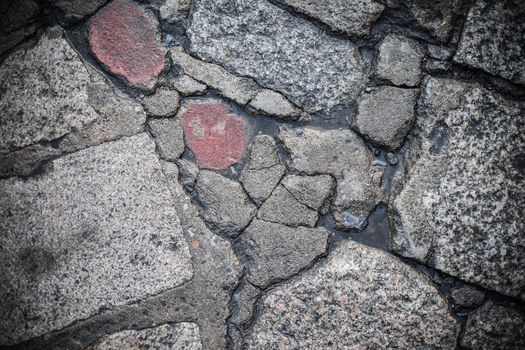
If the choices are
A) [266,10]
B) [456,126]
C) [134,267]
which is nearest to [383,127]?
[456,126]

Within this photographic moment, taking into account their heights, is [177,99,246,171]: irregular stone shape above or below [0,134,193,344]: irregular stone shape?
above

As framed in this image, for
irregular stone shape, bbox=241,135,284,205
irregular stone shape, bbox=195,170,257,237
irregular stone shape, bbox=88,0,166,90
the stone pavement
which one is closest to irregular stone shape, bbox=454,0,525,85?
the stone pavement

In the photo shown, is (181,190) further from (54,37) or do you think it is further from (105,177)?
(54,37)

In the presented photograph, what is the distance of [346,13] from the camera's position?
969 mm

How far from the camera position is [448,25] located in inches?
37.8

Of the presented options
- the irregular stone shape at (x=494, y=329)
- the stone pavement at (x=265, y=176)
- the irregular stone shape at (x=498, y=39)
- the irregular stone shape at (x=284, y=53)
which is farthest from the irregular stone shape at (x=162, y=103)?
the irregular stone shape at (x=494, y=329)

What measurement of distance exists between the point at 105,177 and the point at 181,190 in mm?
187

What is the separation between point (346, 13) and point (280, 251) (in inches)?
23.9

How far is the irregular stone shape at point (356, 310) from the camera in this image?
0.91 metres

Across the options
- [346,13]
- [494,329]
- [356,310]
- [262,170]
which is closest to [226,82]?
[262,170]

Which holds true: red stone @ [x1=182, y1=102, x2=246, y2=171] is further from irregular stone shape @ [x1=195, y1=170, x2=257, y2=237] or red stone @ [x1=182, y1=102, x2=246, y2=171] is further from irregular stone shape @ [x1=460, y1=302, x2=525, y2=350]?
irregular stone shape @ [x1=460, y1=302, x2=525, y2=350]

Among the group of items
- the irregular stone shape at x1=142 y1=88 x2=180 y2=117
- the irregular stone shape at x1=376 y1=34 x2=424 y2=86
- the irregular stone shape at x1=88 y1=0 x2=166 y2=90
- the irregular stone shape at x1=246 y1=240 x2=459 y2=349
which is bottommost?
the irregular stone shape at x1=246 y1=240 x2=459 y2=349

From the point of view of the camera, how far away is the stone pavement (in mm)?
922

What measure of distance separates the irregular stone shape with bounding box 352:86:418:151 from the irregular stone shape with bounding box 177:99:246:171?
30 cm
